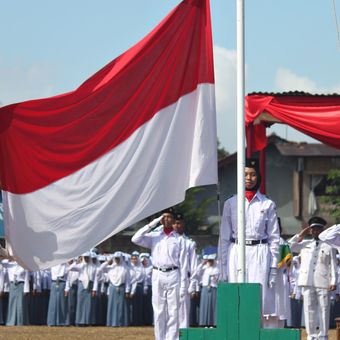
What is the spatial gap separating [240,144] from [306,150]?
48876 mm

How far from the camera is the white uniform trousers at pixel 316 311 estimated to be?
58.1ft


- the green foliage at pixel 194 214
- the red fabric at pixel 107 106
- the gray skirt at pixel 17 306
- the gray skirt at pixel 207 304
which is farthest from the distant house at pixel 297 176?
the red fabric at pixel 107 106

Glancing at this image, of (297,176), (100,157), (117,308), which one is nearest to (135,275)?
(117,308)

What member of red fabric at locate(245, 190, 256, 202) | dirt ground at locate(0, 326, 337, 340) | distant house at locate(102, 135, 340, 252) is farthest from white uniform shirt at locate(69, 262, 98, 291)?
distant house at locate(102, 135, 340, 252)

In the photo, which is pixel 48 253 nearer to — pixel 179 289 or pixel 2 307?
pixel 179 289

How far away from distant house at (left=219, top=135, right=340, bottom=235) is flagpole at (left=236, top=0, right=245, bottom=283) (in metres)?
47.0

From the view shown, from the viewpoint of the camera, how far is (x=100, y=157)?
1060 cm

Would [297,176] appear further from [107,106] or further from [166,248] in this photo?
[107,106]

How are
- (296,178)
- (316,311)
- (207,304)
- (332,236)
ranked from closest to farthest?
(332,236), (316,311), (207,304), (296,178)

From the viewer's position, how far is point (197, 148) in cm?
1052

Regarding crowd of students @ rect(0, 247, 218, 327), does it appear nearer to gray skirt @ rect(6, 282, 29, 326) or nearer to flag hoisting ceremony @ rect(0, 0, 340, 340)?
gray skirt @ rect(6, 282, 29, 326)

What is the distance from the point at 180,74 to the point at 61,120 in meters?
1.14

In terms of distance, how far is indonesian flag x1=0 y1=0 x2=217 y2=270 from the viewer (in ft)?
34.3

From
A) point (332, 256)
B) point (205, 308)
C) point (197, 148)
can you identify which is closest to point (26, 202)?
point (197, 148)
